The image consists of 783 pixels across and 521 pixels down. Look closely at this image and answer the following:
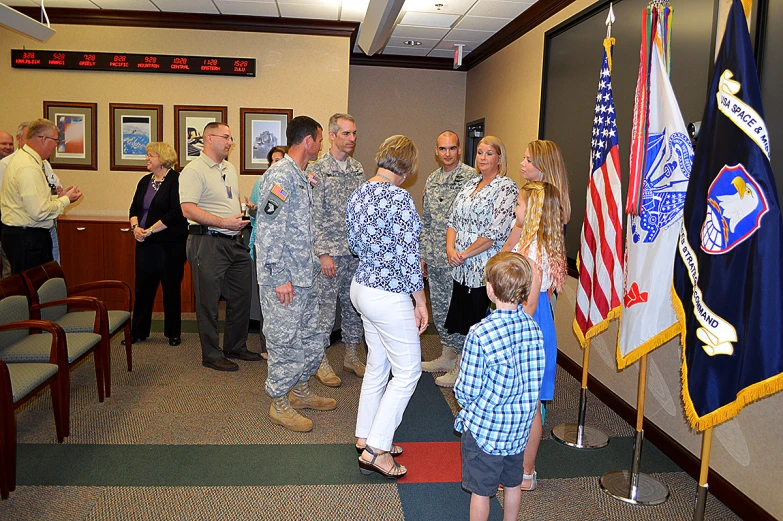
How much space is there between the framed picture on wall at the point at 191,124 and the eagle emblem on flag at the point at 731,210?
6028mm

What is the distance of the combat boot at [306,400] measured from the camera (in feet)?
13.1

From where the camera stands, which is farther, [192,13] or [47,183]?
[192,13]

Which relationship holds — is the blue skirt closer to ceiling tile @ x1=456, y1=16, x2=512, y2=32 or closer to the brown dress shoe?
the brown dress shoe

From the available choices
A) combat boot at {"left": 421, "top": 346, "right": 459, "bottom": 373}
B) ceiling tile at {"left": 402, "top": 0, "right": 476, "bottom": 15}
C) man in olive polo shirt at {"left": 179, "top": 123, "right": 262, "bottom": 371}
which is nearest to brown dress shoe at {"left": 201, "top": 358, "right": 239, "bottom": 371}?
man in olive polo shirt at {"left": 179, "top": 123, "right": 262, "bottom": 371}

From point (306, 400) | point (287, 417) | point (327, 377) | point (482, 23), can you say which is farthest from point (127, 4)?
point (287, 417)

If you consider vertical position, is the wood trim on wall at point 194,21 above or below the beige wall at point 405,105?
above

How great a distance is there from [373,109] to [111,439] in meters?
6.81

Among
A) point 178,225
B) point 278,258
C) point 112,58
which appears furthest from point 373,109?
point 278,258

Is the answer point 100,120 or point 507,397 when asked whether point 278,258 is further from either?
point 100,120

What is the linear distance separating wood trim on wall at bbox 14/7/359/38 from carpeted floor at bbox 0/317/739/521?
4.43 metres

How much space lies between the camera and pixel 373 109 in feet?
30.6

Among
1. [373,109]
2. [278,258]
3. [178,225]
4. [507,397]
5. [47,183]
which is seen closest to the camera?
[507,397]

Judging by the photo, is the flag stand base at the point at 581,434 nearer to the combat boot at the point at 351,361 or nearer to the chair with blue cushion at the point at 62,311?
the combat boot at the point at 351,361

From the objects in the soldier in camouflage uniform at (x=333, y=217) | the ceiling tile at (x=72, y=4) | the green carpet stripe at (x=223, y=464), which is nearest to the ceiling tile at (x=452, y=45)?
the ceiling tile at (x=72, y=4)
